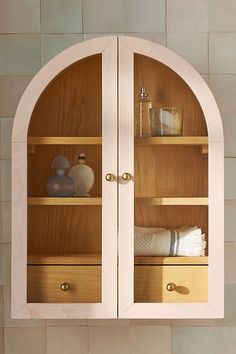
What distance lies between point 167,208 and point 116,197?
0.15 metres

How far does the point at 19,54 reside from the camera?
253 centimetres

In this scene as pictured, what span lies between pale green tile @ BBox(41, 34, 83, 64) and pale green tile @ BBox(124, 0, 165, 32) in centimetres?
17

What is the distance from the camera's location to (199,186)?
224 centimetres

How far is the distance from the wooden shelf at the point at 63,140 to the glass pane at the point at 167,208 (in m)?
0.12

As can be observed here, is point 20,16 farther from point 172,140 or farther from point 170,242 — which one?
point 170,242

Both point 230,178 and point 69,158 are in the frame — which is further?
point 230,178

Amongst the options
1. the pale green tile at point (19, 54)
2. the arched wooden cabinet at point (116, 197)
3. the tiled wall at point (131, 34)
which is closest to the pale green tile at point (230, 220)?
the tiled wall at point (131, 34)

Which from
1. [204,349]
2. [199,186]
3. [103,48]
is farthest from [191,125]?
[204,349]

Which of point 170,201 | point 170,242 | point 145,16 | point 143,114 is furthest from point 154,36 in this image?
point 170,242

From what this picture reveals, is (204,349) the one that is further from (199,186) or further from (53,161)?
(53,161)

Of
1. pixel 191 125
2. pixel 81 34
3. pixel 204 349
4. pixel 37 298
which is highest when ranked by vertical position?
pixel 81 34

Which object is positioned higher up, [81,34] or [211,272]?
[81,34]

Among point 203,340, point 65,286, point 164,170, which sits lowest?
point 203,340

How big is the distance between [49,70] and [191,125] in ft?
1.45
